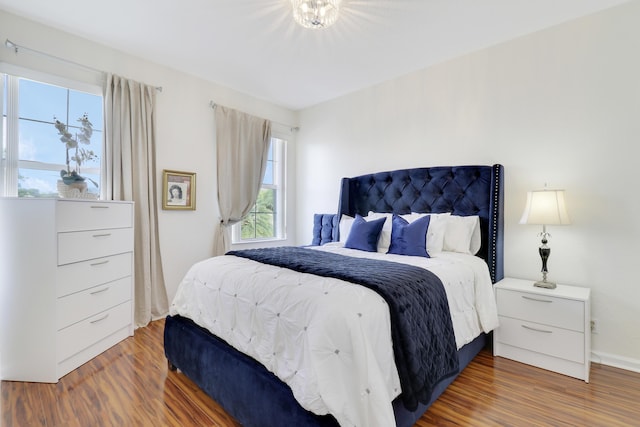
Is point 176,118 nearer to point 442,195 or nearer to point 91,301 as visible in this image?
point 91,301

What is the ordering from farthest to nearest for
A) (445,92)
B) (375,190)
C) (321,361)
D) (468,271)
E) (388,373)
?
(375,190), (445,92), (468,271), (388,373), (321,361)

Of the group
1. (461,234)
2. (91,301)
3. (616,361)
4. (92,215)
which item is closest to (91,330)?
(91,301)

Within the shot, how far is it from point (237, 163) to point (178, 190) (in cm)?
80

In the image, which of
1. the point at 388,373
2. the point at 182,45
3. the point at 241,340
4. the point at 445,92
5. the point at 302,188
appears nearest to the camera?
the point at 388,373

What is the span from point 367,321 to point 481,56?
2815 mm

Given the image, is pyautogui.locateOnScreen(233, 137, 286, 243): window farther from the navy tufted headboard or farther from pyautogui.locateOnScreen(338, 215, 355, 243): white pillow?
pyautogui.locateOnScreen(338, 215, 355, 243): white pillow

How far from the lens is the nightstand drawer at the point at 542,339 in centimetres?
200

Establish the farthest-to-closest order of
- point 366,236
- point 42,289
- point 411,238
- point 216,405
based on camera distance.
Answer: point 366,236 → point 411,238 → point 42,289 → point 216,405

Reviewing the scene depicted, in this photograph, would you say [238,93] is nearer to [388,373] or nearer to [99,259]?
[99,259]

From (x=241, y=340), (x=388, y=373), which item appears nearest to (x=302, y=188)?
(x=241, y=340)

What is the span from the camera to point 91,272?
2268 millimetres

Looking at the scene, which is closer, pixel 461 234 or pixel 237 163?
pixel 461 234

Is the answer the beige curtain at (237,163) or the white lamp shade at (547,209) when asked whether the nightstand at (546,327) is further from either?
the beige curtain at (237,163)

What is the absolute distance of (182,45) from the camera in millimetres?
2746
